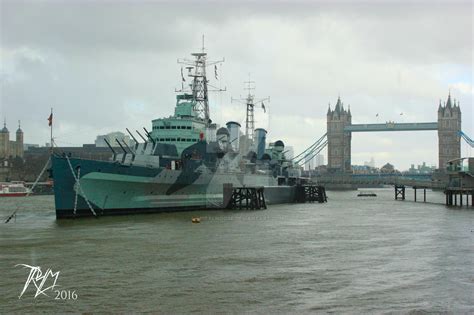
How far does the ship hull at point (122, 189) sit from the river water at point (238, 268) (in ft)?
7.97

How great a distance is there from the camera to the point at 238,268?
1819 cm

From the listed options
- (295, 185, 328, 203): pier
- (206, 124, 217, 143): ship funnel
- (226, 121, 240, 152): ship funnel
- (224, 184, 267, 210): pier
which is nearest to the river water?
(224, 184, 267, 210): pier

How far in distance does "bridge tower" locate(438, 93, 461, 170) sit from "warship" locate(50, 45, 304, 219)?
12833 centimetres

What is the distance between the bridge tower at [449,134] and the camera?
175m

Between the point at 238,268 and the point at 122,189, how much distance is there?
18.9 m

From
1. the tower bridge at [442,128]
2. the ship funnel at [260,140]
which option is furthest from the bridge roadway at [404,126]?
the ship funnel at [260,140]

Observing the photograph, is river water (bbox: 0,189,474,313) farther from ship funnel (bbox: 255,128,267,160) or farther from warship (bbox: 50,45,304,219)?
ship funnel (bbox: 255,128,267,160)

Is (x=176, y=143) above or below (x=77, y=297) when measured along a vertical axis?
above

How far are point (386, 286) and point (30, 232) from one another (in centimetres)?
1905

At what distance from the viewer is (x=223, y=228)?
30.6 metres

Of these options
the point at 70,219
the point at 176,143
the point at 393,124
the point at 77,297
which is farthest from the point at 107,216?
the point at 393,124

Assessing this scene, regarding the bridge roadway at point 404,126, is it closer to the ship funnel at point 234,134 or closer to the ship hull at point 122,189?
the ship funnel at point 234,134

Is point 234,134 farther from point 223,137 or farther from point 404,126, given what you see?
point 404,126

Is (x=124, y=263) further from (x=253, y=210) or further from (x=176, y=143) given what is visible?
(x=253, y=210)
